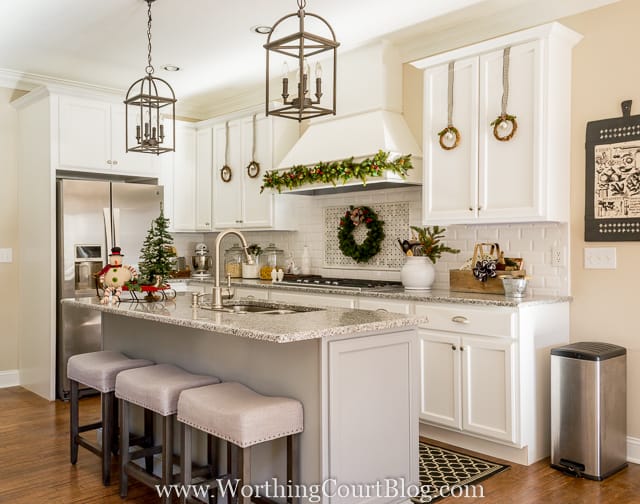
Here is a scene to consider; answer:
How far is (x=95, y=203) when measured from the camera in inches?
206

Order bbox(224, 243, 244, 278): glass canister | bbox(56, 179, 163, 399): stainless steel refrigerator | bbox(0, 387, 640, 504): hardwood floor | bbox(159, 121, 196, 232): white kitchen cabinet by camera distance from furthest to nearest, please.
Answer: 1. bbox(159, 121, 196, 232): white kitchen cabinet
2. bbox(224, 243, 244, 278): glass canister
3. bbox(56, 179, 163, 399): stainless steel refrigerator
4. bbox(0, 387, 640, 504): hardwood floor

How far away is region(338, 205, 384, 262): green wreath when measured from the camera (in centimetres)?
493

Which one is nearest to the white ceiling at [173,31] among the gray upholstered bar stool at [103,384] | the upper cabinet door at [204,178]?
the upper cabinet door at [204,178]

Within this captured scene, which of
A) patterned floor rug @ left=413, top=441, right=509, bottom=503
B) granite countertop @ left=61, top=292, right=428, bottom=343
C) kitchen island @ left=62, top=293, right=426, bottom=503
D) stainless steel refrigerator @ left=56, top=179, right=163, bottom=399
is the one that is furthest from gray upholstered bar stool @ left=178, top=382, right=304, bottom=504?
stainless steel refrigerator @ left=56, top=179, right=163, bottom=399

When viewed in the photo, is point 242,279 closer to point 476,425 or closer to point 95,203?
point 95,203

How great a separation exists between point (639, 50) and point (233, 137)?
3.59 m

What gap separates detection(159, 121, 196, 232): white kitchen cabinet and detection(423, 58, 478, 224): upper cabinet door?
9.68ft

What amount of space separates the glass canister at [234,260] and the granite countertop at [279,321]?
2736mm

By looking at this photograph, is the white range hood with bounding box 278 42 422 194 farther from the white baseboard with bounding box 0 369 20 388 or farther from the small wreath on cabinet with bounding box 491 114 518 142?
the white baseboard with bounding box 0 369 20 388

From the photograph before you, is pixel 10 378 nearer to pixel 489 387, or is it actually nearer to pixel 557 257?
pixel 489 387

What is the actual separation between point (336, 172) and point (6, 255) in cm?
A: 317

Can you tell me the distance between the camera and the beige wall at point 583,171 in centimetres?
352

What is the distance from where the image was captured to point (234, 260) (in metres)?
6.24

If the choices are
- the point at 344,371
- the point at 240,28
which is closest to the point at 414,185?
the point at 240,28
